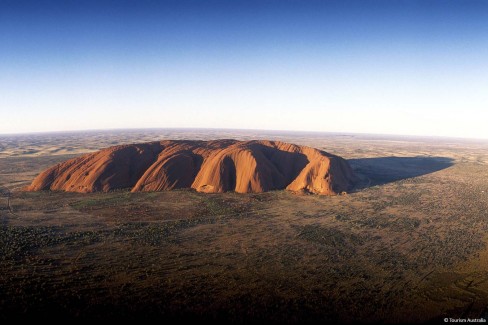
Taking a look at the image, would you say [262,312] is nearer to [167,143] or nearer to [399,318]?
[399,318]

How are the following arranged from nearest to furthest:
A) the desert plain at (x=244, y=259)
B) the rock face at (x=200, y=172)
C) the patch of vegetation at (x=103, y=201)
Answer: the desert plain at (x=244, y=259)
the patch of vegetation at (x=103, y=201)
the rock face at (x=200, y=172)

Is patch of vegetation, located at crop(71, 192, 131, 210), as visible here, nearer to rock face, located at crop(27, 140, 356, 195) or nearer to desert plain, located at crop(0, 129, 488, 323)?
desert plain, located at crop(0, 129, 488, 323)

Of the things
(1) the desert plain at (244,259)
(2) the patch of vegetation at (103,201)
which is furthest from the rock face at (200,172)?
(1) the desert plain at (244,259)

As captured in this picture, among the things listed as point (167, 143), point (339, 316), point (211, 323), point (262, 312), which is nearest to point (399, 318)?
point (339, 316)

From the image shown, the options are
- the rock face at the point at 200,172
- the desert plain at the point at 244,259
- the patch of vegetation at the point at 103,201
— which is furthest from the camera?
the rock face at the point at 200,172

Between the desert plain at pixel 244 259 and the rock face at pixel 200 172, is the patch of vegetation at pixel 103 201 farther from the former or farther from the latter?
the rock face at pixel 200 172

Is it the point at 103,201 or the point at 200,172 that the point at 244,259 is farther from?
the point at 200,172

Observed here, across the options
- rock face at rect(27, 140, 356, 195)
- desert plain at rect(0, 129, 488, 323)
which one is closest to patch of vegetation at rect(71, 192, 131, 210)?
desert plain at rect(0, 129, 488, 323)
